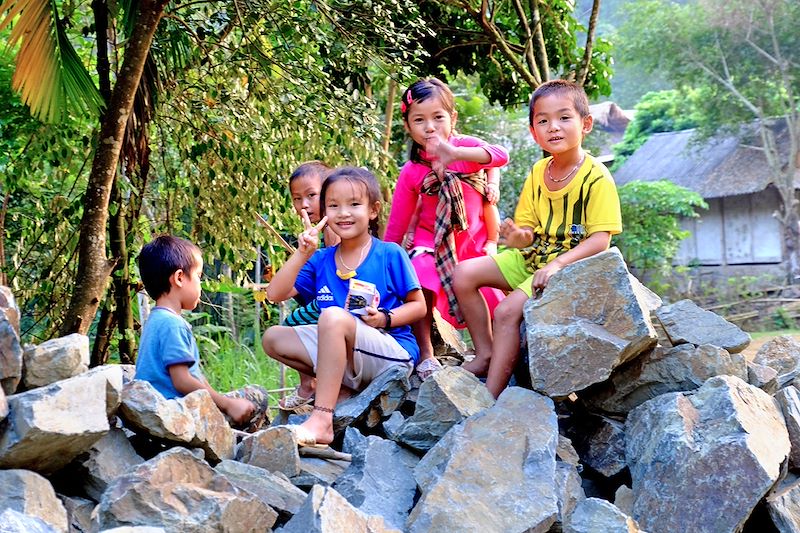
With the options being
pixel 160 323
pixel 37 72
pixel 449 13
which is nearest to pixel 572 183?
pixel 160 323

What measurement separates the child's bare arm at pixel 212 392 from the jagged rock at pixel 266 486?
438 millimetres

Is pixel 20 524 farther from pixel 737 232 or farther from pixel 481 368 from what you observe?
pixel 737 232

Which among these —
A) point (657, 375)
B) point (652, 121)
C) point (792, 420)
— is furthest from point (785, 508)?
point (652, 121)

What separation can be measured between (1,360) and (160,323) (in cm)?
70

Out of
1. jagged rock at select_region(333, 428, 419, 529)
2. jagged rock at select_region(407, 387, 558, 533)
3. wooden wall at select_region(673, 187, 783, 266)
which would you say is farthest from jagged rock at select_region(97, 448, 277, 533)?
wooden wall at select_region(673, 187, 783, 266)

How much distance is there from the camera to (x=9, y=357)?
2367mm

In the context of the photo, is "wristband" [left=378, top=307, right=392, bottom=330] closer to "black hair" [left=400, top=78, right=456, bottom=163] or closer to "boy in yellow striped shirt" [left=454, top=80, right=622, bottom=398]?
"boy in yellow striped shirt" [left=454, top=80, right=622, bottom=398]

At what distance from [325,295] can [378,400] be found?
493 mm

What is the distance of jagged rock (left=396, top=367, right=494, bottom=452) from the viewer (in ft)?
9.68

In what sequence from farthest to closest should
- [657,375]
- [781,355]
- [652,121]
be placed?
1. [652,121]
2. [781,355]
3. [657,375]

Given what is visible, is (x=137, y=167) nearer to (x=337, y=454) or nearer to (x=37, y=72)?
(x=37, y=72)

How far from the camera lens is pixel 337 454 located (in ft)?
9.63

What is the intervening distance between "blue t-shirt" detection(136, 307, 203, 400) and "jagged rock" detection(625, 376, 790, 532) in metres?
1.58

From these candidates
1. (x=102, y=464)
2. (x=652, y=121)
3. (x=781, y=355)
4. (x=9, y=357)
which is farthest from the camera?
(x=652, y=121)
